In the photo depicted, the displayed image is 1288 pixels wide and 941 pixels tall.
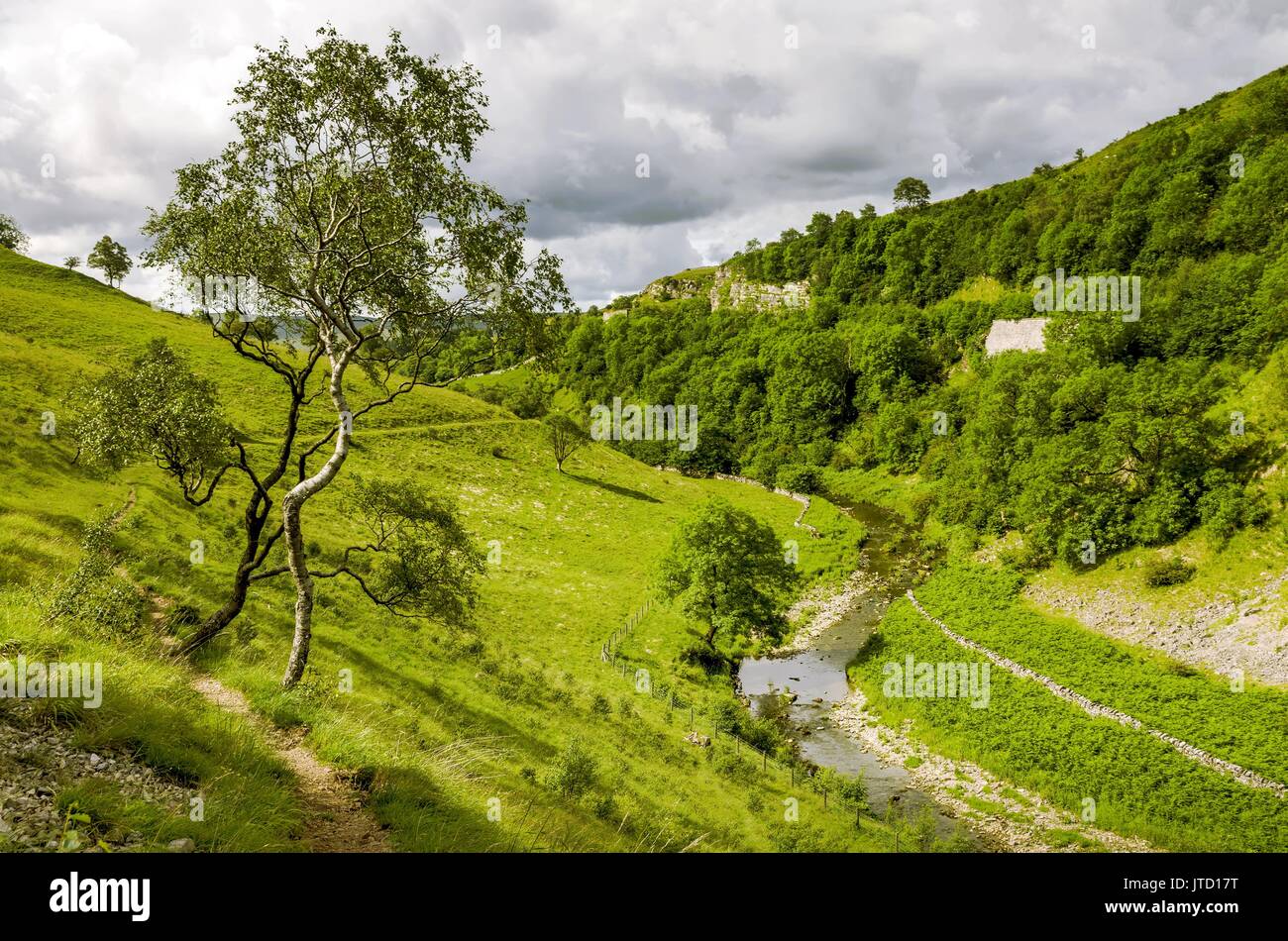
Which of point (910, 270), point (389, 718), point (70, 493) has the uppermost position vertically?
point (910, 270)

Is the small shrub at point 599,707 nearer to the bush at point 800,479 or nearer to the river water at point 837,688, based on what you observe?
the river water at point 837,688

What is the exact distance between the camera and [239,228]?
1661 cm

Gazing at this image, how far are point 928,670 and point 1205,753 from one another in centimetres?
1420

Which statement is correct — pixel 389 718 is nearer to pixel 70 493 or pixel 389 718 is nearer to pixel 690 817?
pixel 690 817

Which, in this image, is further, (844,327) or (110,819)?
(844,327)

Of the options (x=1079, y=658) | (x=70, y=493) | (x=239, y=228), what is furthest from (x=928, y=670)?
(x=70, y=493)

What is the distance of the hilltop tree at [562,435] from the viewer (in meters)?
84.1

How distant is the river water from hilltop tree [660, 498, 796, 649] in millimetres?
3431

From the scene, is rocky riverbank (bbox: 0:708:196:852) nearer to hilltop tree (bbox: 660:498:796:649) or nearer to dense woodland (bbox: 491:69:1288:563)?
dense woodland (bbox: 491:69:1288:563)

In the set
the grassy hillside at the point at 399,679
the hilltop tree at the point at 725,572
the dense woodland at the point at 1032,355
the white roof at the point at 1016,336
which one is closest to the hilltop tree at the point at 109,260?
the grassy hillside at the point at 399,679

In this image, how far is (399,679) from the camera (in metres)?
24.2

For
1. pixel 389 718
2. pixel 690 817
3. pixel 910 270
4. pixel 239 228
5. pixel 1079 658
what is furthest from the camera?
pixel 910 270

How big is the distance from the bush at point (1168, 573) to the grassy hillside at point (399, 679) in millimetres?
27842
